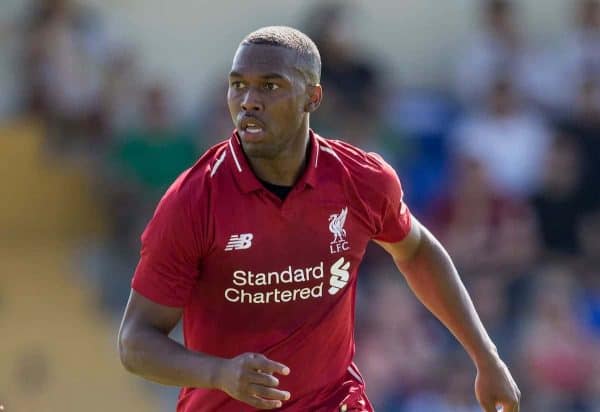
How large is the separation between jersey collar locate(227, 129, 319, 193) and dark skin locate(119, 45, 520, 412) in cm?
4

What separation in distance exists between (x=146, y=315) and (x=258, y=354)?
590 millimetres

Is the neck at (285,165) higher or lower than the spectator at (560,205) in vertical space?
higher

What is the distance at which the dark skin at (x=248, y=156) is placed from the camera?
4735mm

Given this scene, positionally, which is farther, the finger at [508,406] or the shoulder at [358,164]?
the finger at [508,406]

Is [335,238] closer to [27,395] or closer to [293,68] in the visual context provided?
[293,68]

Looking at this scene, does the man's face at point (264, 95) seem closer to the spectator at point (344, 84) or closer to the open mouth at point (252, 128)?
the open mouth at point (252, 128)

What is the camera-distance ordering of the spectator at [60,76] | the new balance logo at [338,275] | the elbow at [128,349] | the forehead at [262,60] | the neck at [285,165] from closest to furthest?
the elbow at [128,349], the forehead at [262,60], the neck at [285,165], the new balance logo at [338,275], the spectator at [60,76]

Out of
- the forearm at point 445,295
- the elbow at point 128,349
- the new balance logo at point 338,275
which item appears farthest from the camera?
the forearm at point 445,295

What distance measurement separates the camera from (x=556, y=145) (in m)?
10.4

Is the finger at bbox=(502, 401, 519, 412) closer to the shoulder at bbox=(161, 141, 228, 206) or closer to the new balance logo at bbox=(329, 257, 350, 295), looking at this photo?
the new balance logo at bbox=(329, 257, 350, 295)

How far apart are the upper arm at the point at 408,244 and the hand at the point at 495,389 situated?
0.54 metres

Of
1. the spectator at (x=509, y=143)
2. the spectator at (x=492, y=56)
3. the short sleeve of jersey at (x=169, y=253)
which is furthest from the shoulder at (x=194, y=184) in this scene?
the spectator at (x=492, y=56)

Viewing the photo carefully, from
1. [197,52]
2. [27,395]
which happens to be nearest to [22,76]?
[197,52]

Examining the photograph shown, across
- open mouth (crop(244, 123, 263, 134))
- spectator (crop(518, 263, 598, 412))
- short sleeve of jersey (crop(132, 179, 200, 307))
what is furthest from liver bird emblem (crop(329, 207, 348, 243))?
spectator (crop(518, 263, 598, 412))
